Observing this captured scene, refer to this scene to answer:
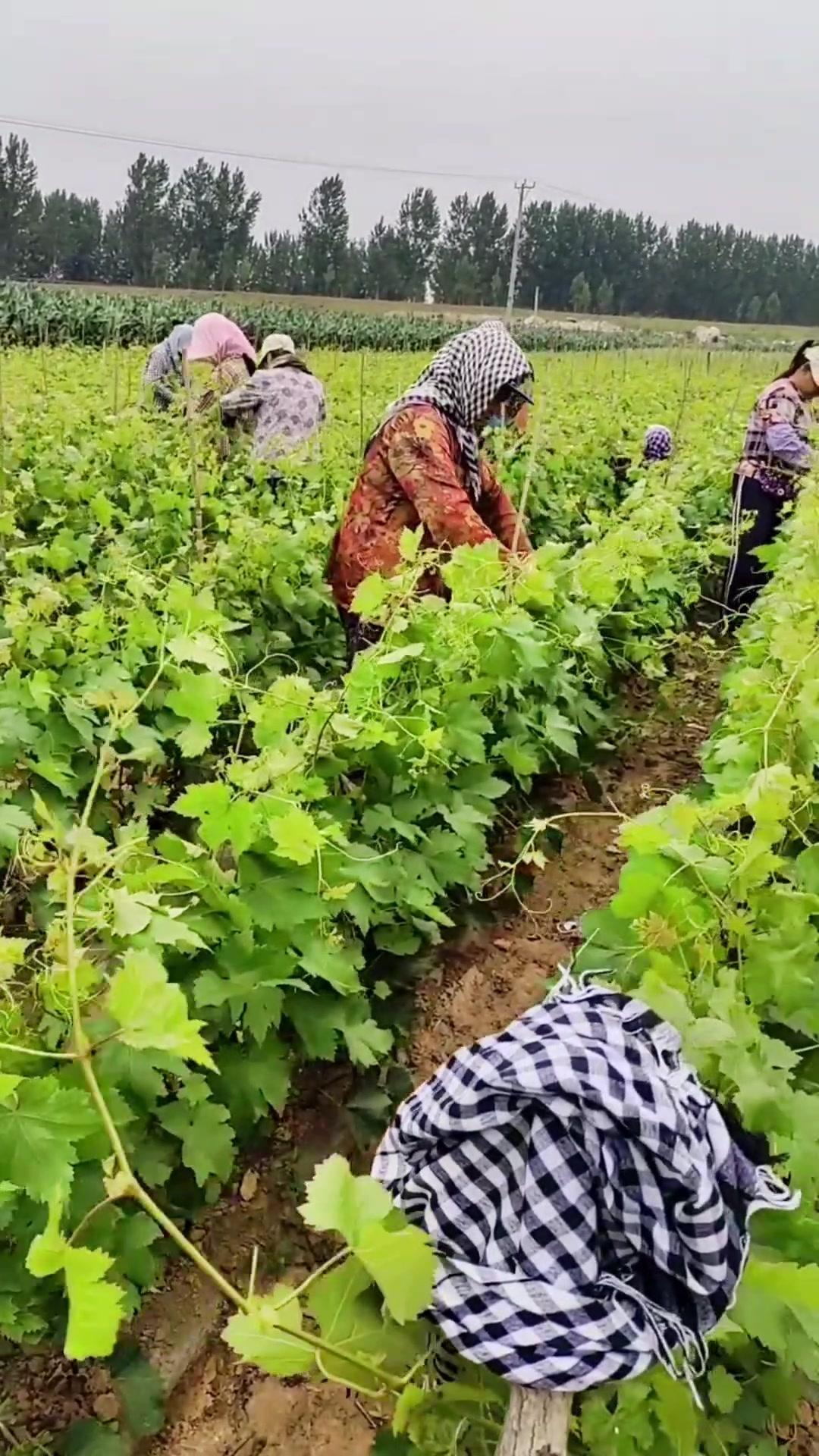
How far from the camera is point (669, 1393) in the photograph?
1357mm

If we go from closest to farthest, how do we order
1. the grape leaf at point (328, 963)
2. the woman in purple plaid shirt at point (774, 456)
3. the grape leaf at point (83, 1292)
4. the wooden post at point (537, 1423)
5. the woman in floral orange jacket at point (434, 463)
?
the grape leaf at point (83, 1292) → the wooden post at point (537, 1423) → the grape leaf at point (328, 963) → the woman in floral orange jacket at point (434, 463) → the woman in purple plaid shirt at point (774, 456)

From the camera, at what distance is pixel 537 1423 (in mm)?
1188

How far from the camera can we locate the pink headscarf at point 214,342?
701 centimetres

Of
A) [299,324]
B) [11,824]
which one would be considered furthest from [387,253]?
[11,824]

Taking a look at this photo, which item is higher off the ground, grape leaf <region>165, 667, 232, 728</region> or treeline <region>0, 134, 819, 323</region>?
treeline <region>0, 134, 819, 323</region>

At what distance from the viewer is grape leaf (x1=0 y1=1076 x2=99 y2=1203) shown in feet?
5.41

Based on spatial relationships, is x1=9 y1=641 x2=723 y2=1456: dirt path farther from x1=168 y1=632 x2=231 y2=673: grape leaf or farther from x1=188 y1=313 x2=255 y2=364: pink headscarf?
x1=188 y1=313 x2=255 y2=364: pink headscarf

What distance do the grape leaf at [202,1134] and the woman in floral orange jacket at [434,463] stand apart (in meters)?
1.96

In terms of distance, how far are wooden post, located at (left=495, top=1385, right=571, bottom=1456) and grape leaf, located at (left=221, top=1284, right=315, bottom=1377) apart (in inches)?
8.9

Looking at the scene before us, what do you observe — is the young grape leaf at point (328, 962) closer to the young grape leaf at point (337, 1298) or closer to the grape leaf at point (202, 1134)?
the grape leaf at point (202, 1134)

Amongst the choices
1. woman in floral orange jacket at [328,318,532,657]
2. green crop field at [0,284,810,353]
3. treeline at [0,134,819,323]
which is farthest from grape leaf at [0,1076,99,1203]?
treeline at [0,134,819,323]

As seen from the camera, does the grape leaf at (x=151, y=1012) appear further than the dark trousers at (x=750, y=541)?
No

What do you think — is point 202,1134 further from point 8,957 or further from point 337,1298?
point 337,1298

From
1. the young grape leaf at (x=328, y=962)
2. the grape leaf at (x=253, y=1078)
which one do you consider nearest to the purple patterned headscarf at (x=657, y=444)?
the young grape leaf at (x=328, y=962)
